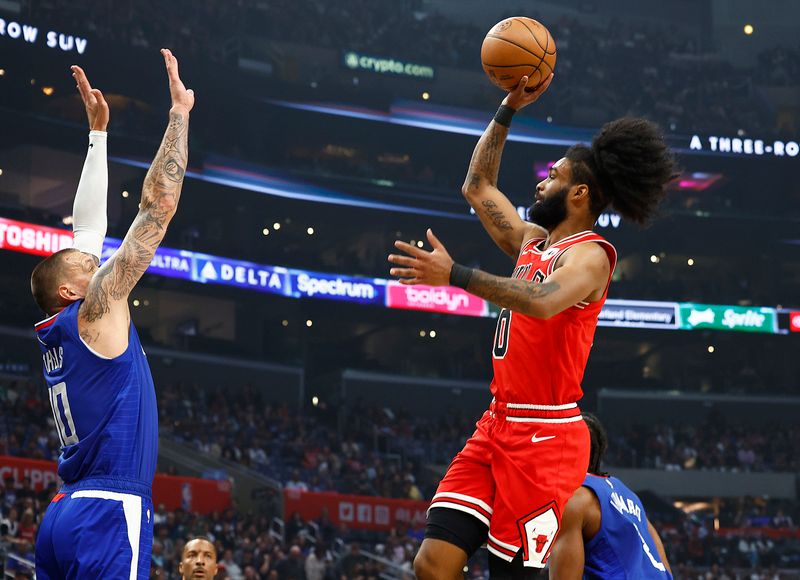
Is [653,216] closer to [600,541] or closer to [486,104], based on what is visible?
[600,541]

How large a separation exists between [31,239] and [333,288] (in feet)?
34.2

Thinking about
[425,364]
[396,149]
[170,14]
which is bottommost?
[425,364]

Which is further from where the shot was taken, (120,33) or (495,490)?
(120,33)

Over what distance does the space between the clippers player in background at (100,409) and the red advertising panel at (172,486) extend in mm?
16411

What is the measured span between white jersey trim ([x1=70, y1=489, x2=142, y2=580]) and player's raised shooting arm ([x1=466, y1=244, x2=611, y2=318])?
5.16ft

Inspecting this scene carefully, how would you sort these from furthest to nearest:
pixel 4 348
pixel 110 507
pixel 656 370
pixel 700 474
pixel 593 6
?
pixel 593 6
pixel 656 370
pixel 700 474
pixel 4 348
pixel 110 507

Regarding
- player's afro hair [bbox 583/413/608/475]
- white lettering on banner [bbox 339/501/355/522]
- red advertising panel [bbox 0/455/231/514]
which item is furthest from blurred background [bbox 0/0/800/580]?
player's afro hair [bbox 583/413/608/475]

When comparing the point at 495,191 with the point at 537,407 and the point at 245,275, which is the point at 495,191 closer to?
the point at 537,407

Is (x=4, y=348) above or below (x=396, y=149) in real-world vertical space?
below

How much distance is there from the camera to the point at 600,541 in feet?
16.9

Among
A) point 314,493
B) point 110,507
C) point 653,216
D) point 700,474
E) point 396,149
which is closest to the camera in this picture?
point 110,507

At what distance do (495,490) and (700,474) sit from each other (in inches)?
1225

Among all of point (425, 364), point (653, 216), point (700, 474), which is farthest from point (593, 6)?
point (653, 216)

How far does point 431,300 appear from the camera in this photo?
1415 inches
